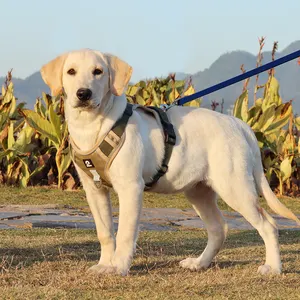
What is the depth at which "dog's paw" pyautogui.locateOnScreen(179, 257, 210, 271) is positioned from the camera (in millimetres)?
5219

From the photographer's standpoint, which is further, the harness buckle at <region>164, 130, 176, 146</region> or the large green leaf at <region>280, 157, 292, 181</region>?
the large green leaf at <region>280, 157, 292, 181</region>

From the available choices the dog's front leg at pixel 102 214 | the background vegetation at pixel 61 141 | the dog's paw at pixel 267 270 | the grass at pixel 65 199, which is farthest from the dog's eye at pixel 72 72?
the background vegetation at pixel 61 141

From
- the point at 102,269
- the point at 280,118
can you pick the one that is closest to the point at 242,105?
the point at 280,118

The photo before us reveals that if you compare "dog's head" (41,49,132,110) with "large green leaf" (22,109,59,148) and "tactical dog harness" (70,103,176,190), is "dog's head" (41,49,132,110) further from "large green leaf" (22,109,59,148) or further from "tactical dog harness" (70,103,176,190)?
"large green leaf" (22,109,59,148)

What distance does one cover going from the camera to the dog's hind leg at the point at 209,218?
17.7ft

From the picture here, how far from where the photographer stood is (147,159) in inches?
191

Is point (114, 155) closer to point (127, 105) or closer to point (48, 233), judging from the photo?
point (127, 105)

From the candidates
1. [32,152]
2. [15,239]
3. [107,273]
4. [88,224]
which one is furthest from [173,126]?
[32,152]

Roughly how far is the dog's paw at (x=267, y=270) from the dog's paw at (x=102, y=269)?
1.00 m

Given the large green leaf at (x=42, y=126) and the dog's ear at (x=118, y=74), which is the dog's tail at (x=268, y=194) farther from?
the large green leaf at (x=42, y=126)

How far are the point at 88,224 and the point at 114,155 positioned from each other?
3277 mm

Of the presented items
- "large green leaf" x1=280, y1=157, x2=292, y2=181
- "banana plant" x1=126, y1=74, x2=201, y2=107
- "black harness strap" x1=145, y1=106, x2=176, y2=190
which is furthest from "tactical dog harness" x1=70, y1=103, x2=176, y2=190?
"banana plant" x1=126, y1=74, x2=201, y2=107

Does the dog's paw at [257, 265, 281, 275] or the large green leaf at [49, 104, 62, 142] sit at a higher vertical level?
the large green leaf at [49, 104, 62, 142]

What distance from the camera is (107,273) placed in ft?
15.1
